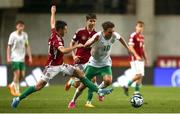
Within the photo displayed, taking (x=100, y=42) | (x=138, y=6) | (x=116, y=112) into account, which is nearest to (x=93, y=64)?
(x=100, y=42)

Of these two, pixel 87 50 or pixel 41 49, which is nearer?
pixel 87 50

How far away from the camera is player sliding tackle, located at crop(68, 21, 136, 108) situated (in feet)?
53.6

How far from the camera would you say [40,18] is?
37844mm

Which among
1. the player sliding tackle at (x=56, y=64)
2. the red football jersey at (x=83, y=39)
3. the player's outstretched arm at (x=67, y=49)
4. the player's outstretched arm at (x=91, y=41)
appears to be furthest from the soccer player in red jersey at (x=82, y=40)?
the player's outstretched arm at (x=67, y=49)

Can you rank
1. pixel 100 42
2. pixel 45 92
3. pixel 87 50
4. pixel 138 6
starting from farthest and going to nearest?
pixel 138 6 < pixel 45 92 < pixel 87 50 < pixel 100 42

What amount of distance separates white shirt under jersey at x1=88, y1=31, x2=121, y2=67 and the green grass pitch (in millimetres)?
1011

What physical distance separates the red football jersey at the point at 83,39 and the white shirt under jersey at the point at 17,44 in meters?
3.96

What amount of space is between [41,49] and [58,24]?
22.1 meters

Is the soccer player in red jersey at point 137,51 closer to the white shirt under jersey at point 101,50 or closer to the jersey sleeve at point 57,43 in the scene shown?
the white shirt under jersey at point 101,50

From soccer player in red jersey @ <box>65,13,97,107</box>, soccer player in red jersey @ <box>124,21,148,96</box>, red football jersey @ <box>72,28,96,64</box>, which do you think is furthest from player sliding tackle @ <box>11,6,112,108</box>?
soccer player in red jersey @ <box>124,21,148,96</box>

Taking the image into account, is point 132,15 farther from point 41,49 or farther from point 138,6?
point 41,49

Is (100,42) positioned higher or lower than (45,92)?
higher

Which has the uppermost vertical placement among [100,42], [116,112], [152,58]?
[100,42]

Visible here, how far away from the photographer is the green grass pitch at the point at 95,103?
52.7 feet
